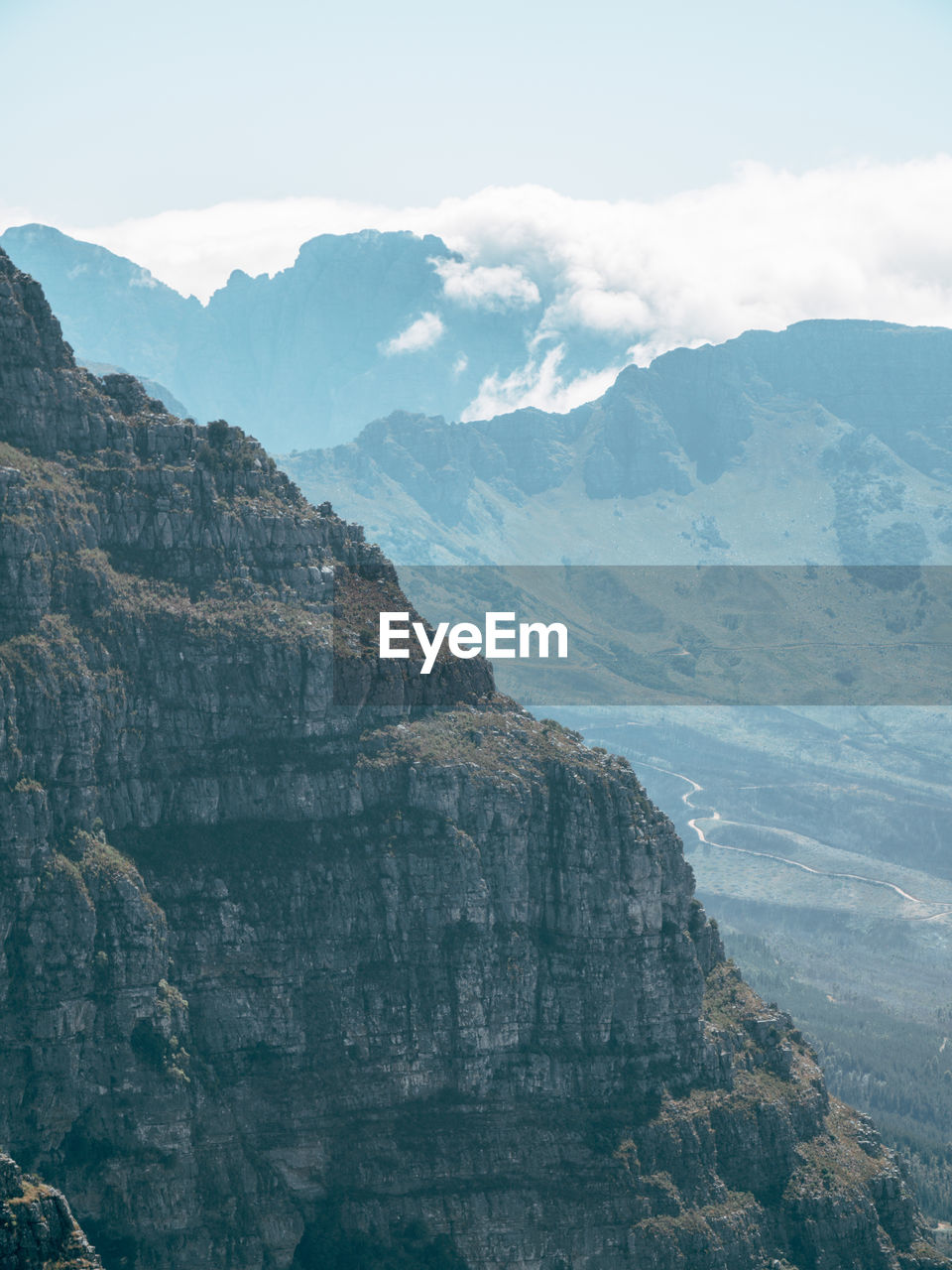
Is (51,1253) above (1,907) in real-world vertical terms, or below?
below

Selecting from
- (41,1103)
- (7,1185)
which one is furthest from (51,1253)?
(41,1103)

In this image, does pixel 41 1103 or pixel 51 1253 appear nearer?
pixel 51 1253

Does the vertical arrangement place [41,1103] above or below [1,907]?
below

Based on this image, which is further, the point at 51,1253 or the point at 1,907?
the point at 1,907

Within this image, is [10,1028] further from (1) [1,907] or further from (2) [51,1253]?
(2) [51,1253]

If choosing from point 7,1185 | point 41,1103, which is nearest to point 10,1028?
point 41,1103

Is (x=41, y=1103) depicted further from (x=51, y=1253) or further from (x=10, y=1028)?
(x=51, y=1253)

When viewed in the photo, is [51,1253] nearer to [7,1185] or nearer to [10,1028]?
[7,1185]
